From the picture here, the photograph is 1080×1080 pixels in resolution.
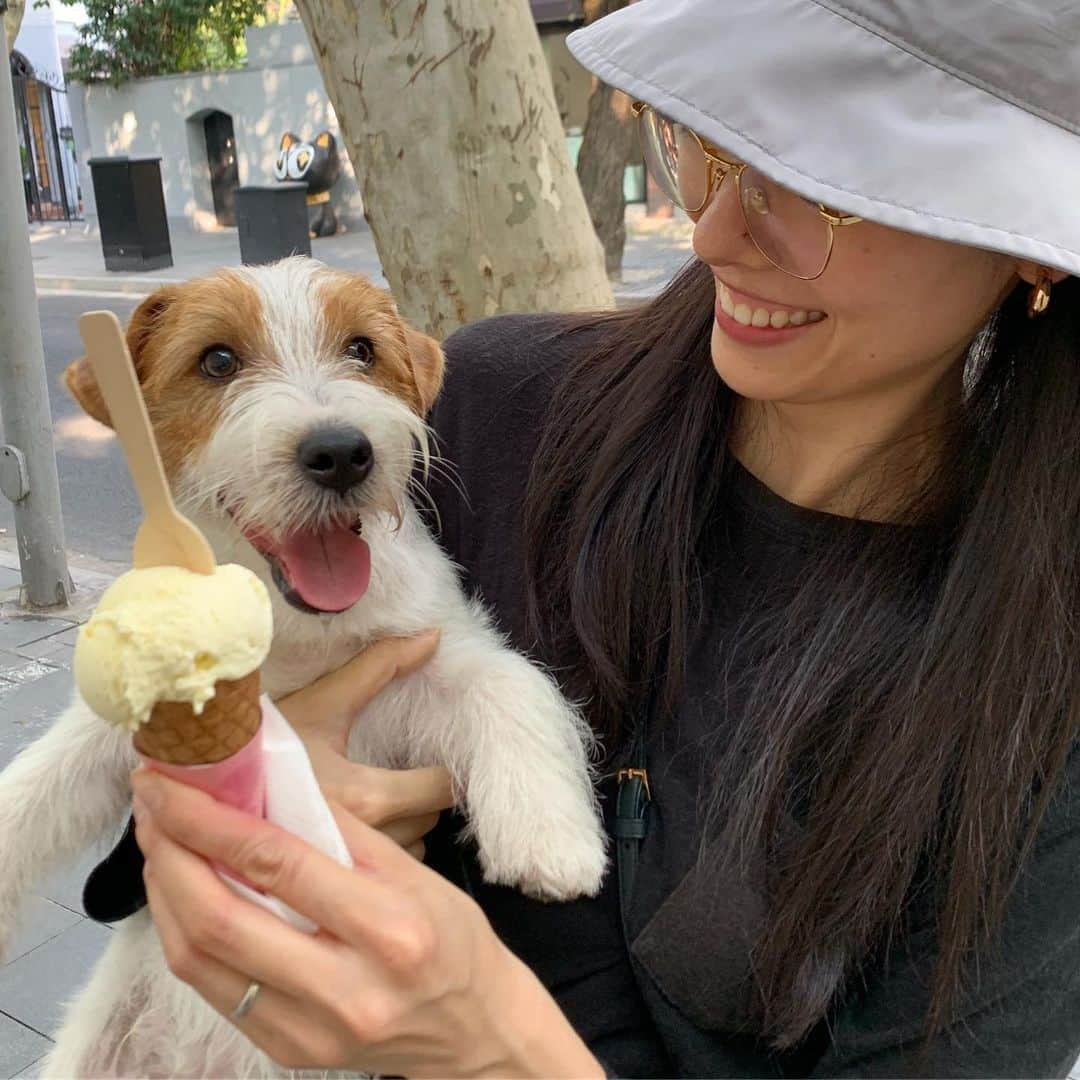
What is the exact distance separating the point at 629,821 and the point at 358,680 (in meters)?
0.59

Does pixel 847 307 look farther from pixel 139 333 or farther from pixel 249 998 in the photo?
pixel 139 333

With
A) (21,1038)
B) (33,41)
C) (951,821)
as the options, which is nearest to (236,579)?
(951,821)

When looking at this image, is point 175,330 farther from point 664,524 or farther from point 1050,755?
point 1050,755

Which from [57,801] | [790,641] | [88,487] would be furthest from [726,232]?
[88,487]

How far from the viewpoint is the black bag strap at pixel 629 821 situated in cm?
185

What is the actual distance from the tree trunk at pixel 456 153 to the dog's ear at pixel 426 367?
2.95 ft

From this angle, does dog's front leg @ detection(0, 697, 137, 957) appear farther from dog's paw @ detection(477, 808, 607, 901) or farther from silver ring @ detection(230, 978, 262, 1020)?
silver ring @ detection(230, 978, 262, 1020)

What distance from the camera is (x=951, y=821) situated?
166cm

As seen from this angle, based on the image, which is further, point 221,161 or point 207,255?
point 221,161

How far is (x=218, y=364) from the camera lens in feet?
7.64

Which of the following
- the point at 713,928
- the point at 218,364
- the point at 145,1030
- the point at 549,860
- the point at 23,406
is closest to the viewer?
the point at 713,928

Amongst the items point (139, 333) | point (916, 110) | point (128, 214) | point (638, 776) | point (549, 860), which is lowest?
point (128, 214)

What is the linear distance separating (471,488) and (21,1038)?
2.56 meters

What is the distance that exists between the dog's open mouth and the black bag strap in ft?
1.96
